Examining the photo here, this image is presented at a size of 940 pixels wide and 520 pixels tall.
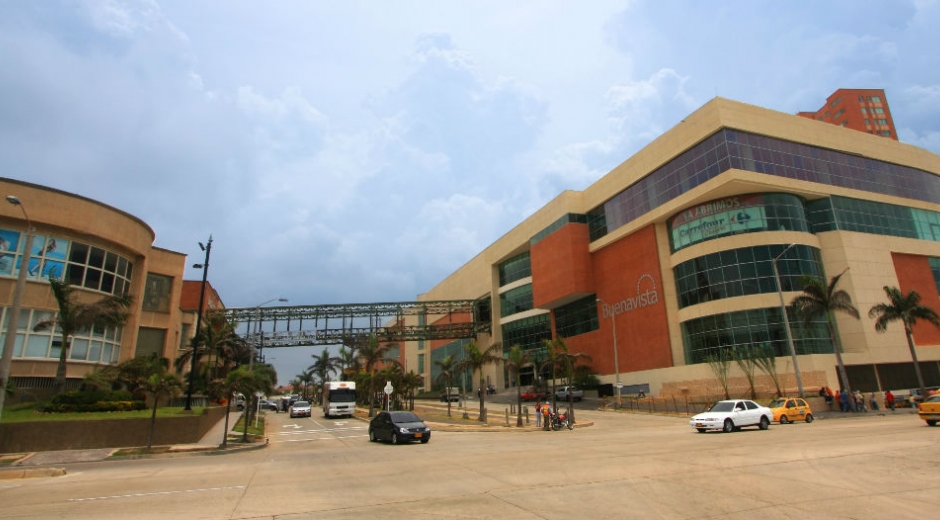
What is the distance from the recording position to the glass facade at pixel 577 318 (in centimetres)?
5922

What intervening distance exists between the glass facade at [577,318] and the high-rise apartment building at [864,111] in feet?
305

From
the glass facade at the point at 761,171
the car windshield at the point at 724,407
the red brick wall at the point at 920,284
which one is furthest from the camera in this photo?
the red brick wall at the point at 920,284

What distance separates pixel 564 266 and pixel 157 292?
40.6 metres

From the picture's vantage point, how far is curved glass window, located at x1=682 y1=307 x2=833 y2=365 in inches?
1585

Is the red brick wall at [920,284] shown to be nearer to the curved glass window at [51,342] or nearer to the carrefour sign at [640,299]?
the carrefour sign at [640,299]

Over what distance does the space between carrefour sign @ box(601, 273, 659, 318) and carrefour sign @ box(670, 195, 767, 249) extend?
479cm

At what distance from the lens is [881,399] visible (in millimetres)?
39844

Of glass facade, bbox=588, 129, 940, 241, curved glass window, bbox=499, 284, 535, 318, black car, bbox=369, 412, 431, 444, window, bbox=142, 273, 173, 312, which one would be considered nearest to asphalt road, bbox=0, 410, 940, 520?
black car, bbox=369, 412, 431, 444

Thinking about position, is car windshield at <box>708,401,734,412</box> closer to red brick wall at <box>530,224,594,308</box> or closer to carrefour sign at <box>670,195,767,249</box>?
carrefour sign at <box>670,195,767,249</box>

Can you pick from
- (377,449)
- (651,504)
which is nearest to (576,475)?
(651,504)

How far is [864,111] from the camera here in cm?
11950

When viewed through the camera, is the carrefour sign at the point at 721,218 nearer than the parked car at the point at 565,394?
Yes

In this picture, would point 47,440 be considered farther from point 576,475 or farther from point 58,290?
point 576,475

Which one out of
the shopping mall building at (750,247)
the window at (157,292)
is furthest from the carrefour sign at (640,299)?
the window at (157,292)
